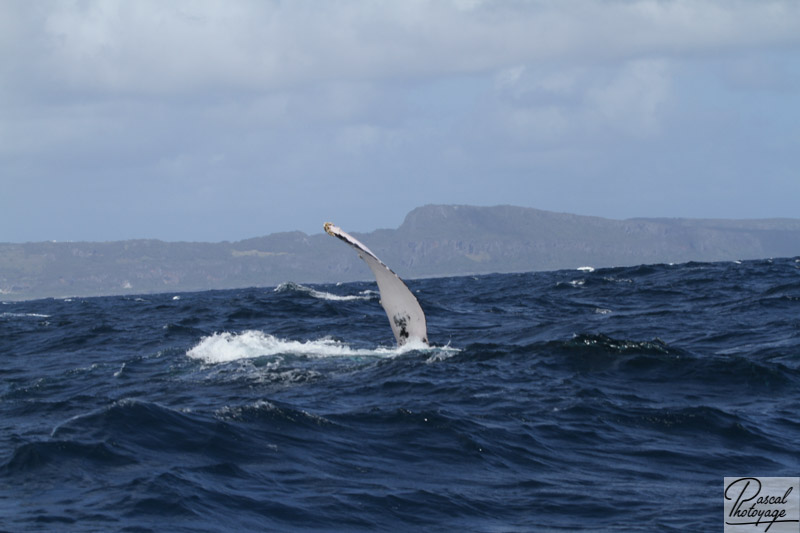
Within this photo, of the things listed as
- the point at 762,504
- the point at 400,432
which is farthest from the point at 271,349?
the point at 762,504

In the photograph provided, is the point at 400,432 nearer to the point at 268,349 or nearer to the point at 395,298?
the point at 395,298

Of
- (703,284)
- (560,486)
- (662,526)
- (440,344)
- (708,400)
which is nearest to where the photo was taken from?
(662,526)

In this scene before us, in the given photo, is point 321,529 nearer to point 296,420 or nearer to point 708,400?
point 296,420

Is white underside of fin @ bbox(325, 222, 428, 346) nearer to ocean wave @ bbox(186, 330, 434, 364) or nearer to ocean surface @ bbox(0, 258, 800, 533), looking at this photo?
ocean wave @ bbox(186, 330, 434, 364)

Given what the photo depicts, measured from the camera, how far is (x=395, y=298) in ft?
59.0

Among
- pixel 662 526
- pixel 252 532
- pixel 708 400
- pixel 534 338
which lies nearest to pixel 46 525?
pixel 252 532

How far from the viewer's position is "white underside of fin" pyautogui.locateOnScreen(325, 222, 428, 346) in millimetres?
15656

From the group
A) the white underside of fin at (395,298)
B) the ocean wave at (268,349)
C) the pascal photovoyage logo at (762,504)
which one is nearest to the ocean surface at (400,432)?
the ocean wave at (268,349)

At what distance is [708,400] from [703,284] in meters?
29.1

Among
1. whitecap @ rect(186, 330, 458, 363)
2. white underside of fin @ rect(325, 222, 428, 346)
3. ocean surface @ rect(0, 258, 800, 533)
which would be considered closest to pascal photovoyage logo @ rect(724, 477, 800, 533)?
ocean surface @ rect(0, 258, 800, 533)

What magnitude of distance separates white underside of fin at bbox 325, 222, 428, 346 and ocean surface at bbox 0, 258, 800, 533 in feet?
1.93

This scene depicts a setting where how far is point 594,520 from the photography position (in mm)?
9344

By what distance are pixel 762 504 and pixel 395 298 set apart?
30.8 ft

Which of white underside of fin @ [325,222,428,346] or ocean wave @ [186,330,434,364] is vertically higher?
white underside of fin @ [325,222,428,346]
